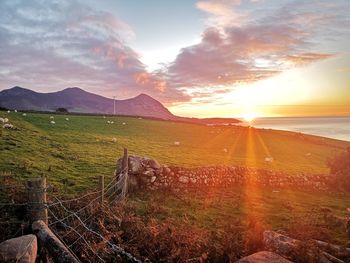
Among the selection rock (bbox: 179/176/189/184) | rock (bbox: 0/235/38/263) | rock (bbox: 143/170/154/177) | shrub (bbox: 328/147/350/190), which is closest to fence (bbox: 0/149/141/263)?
rock (bbox: 0/235/38/263)

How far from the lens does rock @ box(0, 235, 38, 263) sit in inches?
219

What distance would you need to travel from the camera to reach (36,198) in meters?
6.77

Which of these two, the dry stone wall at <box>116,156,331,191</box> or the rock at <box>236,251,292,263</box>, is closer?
the rock at <box>236,251,292,263</box>

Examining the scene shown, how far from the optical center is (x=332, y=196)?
19.9 meters

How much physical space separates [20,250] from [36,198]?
130 centimetres

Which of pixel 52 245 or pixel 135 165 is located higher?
pixel 135 165

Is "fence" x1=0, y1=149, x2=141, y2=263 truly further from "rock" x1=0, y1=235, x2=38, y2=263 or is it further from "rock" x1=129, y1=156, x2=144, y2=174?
"rock" x1=129, y1=156, x2=144, y2=174

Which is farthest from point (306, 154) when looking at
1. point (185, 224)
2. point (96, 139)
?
point (185, 224)

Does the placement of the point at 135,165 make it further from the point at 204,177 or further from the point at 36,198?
the point at 36,198

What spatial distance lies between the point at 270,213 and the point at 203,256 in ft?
25.5

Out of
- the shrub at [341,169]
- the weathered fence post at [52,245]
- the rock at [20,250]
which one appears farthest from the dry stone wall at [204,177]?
the rock at [20,250]

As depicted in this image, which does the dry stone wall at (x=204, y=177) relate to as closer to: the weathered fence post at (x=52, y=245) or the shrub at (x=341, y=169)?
the shrub at (x=341, y=169)

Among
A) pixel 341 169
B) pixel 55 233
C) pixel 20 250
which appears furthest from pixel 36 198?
pixel 341 169

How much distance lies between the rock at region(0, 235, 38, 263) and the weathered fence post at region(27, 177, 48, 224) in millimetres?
769
